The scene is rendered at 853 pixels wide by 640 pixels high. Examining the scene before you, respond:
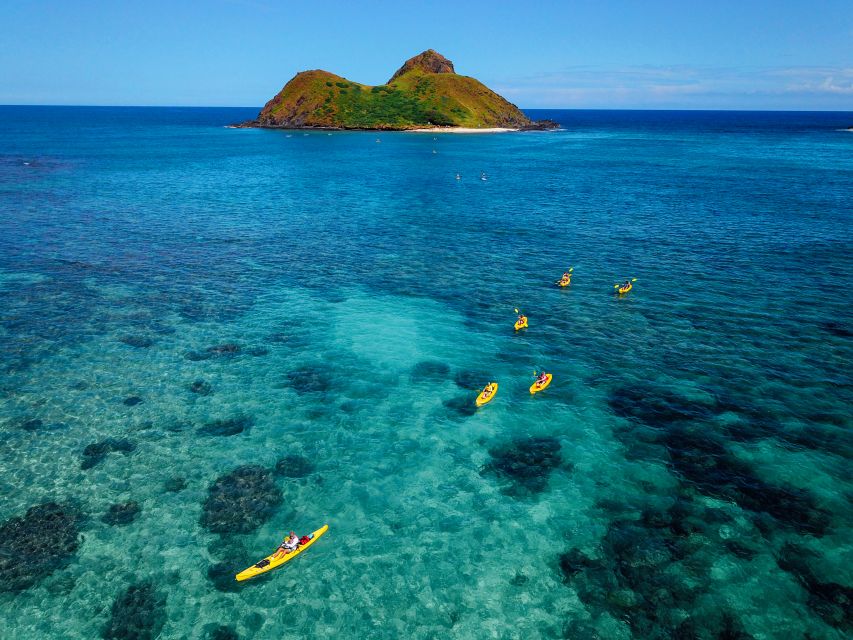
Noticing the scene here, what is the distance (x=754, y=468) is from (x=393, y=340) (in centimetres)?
3073

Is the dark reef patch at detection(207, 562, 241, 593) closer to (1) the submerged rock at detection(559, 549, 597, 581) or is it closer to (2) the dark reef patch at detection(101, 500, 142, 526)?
(2) the dark reef patch at detection(101, 500, 142, 526)

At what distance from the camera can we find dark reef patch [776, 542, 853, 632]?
75.5ft

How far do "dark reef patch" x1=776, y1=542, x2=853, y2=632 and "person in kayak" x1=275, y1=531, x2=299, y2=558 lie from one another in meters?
25.0

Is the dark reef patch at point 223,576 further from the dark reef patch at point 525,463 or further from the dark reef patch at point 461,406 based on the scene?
the dark reef patch at point 461,406

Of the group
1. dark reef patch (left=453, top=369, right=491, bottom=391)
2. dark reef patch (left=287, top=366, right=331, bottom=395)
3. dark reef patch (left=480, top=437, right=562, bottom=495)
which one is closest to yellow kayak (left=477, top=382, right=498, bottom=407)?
dark reef patch (left=453, top=369, right=491, bottom=391)

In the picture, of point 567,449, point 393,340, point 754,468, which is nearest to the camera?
point 754,468

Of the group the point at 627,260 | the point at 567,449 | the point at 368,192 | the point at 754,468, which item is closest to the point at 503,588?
the point at 567,449

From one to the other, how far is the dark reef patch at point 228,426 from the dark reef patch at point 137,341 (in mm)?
15226

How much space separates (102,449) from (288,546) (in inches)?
662

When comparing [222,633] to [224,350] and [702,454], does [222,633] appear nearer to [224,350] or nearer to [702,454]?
[224,350]

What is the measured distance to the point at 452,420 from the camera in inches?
1473

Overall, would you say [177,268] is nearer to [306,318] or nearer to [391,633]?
[306,318]

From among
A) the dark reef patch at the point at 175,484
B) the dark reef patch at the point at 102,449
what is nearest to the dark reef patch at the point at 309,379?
the dark reef patch at the point at 175,484

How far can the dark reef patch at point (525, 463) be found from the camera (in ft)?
103
